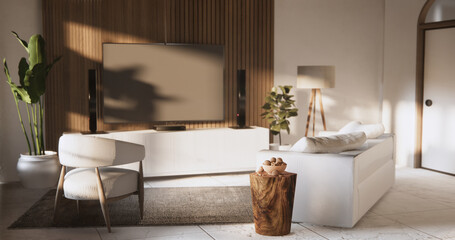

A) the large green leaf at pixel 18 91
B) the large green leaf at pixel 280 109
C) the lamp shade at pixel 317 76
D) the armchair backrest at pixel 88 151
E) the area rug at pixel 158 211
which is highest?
the lamp shade at pixel 317 76

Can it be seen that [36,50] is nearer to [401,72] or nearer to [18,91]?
[18,91]

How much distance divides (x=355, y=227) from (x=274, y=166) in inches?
33.5

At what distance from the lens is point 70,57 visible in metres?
5.96

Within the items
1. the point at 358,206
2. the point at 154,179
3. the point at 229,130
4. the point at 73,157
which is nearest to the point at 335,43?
the point at 229,130

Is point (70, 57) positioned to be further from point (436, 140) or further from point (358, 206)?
point (436, 140)

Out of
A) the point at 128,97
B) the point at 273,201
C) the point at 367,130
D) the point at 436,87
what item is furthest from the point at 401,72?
the point at 273,201

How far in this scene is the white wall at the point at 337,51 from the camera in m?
6.89

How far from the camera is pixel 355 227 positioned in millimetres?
3975

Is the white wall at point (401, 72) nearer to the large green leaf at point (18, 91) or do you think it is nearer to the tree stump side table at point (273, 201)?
the tree stump side table at point (273, 201)

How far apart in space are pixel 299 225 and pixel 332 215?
28 centimetres

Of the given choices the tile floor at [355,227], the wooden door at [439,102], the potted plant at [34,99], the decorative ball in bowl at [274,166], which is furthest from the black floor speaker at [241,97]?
the decorative ball in bowl at [274,166]

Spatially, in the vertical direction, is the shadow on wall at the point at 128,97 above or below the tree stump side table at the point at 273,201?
above

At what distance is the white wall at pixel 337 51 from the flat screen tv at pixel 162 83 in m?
1.02

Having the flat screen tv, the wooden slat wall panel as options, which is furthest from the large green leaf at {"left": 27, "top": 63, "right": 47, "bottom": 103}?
the flat screen tv
